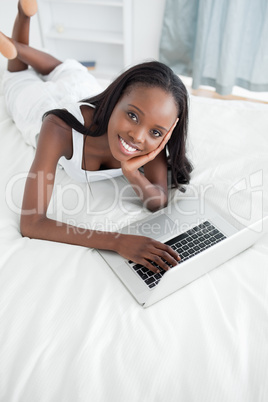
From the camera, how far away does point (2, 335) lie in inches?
28.8

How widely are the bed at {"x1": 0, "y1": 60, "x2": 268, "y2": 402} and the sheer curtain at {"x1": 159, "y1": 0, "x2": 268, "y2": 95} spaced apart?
154 cm

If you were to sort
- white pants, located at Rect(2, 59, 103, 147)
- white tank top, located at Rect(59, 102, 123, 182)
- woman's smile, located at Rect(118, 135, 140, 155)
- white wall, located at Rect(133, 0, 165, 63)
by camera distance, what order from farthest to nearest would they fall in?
white wall, located at Rect(133, 0, 165, 63) → white pants, located at Rect(2, 59, 103, 147) → white tank top, located at Rect(59, 102, 123, 182) → woman's smile, located at Rect(118, 135, 140, 155)

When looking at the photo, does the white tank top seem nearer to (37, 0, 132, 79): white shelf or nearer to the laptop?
the laptop

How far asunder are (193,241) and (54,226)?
41 centimetres

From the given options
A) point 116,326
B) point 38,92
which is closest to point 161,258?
point 116,326

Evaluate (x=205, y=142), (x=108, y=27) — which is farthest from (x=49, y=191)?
(x=108, y=27)

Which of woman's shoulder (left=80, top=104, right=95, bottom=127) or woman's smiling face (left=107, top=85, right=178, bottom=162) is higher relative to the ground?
woman's smiling face (left=107, top=85, right=178, bottom=162)

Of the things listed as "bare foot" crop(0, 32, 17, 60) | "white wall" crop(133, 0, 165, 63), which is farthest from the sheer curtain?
"bare foot" crop(0, 32, 17, 60)

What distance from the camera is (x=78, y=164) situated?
119 centimetres

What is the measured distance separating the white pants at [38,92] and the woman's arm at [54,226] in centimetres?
26

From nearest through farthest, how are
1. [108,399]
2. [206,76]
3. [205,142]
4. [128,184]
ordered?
[108,399] < [128,184] < [205,142] < [206,76]

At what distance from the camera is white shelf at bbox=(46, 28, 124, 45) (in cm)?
254

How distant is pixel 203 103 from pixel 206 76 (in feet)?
3.55

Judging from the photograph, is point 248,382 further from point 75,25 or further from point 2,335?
point 75,25
